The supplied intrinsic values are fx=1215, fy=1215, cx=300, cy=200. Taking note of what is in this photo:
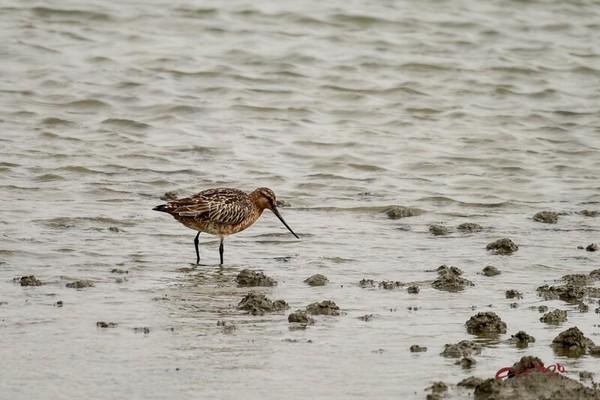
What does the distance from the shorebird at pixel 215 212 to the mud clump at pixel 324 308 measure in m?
2.41

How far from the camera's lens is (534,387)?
6914mm

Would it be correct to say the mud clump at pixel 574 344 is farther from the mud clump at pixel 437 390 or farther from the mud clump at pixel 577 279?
the mud clump at pixel 577 279

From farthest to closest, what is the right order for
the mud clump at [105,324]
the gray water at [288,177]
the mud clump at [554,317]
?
the mud clump at [554,317] < the mud clump at [105,324] < the gray water at [288,177]

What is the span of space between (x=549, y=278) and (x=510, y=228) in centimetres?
228

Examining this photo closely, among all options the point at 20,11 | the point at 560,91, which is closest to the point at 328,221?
the point at 560,91

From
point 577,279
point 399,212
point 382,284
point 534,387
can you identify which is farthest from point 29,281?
point 399,212

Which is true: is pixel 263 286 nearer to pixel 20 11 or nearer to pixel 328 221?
pixel 328 221

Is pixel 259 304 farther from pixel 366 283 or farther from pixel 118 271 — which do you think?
pixel 118 271

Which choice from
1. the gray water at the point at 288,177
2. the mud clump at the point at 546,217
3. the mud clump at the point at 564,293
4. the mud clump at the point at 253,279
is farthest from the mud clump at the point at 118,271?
the mud clump at the point at 546,217

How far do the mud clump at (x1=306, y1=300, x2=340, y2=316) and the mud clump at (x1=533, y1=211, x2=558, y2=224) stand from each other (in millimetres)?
4707

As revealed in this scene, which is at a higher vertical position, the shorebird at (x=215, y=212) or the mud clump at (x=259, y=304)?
the mud clump at (x=259, y=304)

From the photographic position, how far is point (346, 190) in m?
14.6

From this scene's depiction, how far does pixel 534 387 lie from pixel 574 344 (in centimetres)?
126

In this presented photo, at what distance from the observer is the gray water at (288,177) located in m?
7.89
